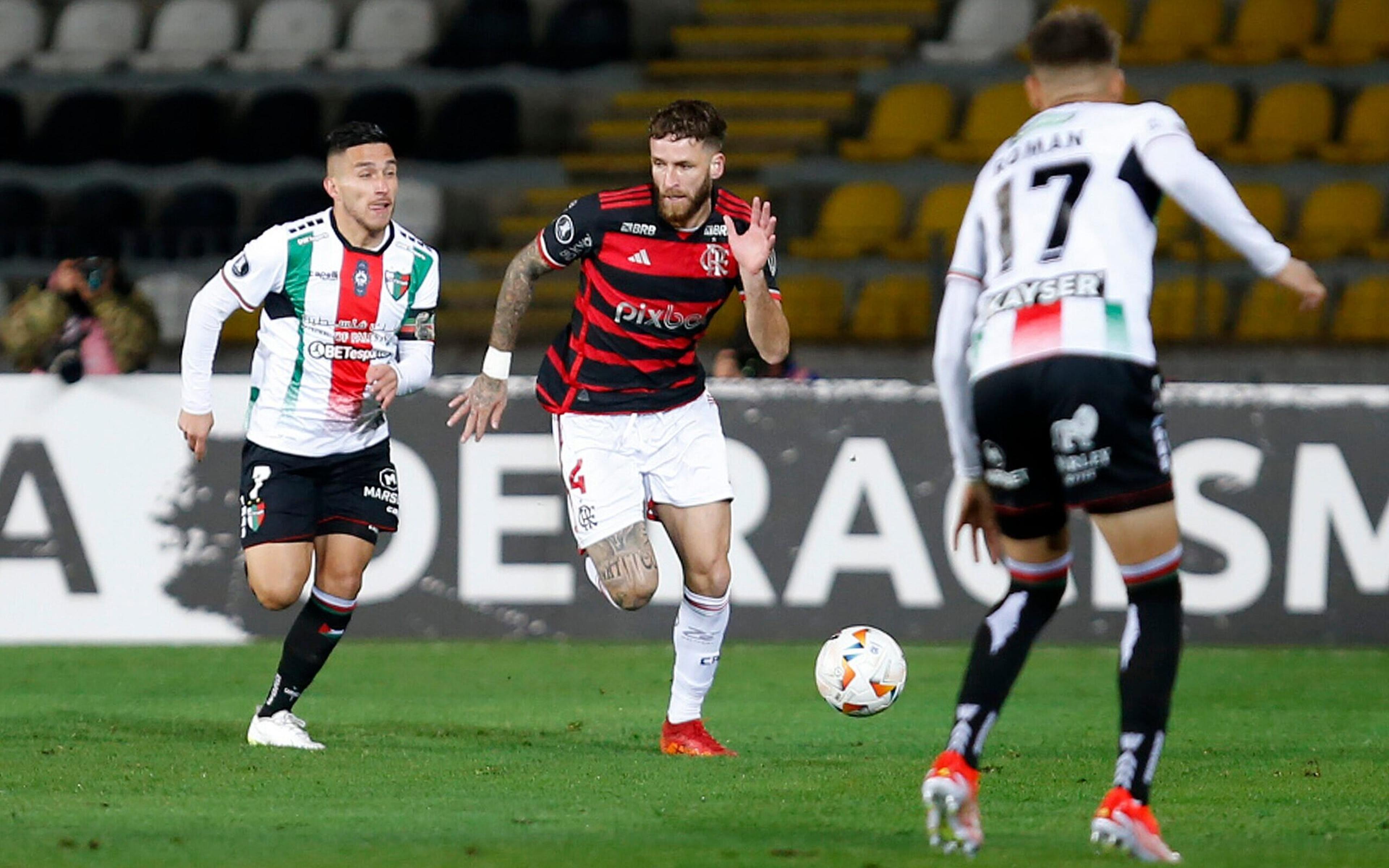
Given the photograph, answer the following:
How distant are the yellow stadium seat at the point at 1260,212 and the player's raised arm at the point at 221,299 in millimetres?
8203

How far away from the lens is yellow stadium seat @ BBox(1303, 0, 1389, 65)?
16.7m

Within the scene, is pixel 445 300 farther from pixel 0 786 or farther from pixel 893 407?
pixel 0 786

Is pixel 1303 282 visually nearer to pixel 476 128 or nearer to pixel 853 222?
pixel 853 222

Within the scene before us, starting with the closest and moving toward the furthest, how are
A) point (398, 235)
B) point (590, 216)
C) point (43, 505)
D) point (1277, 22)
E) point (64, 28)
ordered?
point (590, 216)
point (398, 235)
point (43, 505)
point (1277, 22)
point (64, 28)

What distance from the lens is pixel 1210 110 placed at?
16.3m

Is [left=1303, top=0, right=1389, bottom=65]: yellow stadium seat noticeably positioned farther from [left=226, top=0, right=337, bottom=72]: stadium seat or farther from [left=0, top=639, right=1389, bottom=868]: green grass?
[left=226, top=0, right=337, bottom=72]: stadium seat

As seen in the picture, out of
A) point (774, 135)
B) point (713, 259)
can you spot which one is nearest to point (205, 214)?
point (774, 135)

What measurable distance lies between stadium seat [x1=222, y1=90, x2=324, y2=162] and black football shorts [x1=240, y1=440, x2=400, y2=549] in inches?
430

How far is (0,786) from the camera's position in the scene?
19.9ft

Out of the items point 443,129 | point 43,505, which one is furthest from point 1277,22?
point 43,505

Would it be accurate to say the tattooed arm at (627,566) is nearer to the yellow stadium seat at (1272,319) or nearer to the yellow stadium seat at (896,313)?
the yellow stadium seat at (896,313)

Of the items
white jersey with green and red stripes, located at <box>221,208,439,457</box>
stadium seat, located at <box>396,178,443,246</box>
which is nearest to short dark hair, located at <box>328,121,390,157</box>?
white jersey with green and red stripes, located at <box>221,208,439,457</box>

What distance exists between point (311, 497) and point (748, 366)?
5.08 meters

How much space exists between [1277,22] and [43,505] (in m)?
11.3
